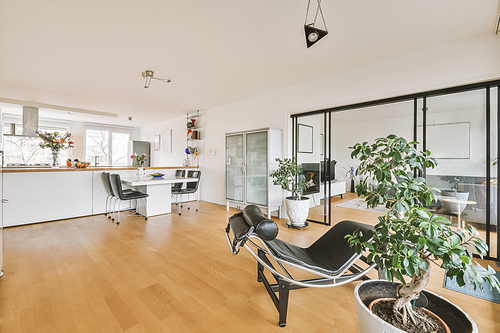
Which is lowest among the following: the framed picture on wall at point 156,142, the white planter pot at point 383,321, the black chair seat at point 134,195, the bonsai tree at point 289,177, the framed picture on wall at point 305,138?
the white planter pot at point 383,321

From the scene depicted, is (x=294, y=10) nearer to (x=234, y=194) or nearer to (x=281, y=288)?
(x=281, y=288)

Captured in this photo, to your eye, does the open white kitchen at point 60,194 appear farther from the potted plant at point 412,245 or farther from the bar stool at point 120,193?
the potted plant at point 412,245

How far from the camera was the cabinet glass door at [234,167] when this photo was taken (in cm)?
488

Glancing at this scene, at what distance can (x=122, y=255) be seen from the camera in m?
2.74

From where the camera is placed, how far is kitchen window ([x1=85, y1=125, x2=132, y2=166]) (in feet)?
27.1

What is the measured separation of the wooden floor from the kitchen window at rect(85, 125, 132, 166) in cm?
574

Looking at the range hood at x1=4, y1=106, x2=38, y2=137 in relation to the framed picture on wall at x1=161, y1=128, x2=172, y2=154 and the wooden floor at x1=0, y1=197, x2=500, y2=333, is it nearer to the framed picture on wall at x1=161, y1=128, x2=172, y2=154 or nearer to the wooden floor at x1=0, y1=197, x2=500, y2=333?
the framed picture on wall at x1=161, y1=128, x2=172, y2=154

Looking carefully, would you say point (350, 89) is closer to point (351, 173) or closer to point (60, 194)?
point (351, 173)

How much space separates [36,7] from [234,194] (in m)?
3.93

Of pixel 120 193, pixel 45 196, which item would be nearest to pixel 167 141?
pixel 45 196

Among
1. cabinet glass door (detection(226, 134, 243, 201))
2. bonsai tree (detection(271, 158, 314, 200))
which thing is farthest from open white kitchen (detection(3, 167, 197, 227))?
bonsai tree (detection(271, 158, 314, 200))

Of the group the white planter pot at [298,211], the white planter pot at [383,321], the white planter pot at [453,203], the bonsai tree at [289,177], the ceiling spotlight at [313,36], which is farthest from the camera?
the bonsai tree at [289,177]

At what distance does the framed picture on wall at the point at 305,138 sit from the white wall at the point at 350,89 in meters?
0.25

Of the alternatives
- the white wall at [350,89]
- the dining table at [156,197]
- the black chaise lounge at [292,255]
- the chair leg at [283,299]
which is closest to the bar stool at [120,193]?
the dining table at [156,197]
